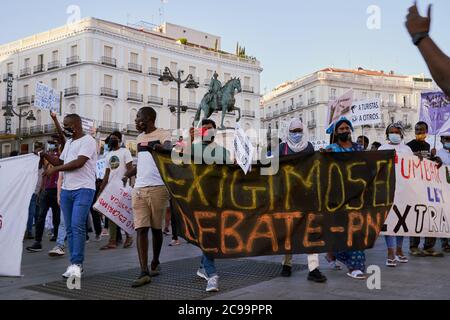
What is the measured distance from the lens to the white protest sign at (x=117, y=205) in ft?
24.4

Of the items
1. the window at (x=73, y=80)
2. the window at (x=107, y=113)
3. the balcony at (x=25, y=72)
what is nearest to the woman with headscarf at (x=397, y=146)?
the window at (x=107, y=113)

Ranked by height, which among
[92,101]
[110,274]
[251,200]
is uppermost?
[92,101]

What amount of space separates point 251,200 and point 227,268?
1.49 meters

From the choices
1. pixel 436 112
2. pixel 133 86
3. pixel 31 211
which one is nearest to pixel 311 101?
pixel 133 86

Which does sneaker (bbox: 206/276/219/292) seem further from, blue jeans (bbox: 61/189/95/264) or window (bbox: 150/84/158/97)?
window (bbox: 150/84/158/97)

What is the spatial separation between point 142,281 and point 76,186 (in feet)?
4.42

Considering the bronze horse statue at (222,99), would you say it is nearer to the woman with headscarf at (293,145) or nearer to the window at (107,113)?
the woman with headscarf at (293,145)

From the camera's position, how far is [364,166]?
5.26 metres

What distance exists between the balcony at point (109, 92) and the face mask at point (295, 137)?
47767mm

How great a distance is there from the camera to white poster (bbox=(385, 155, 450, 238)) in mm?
6371

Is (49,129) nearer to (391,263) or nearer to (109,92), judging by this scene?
(109,92)

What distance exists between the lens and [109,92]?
5181cm
